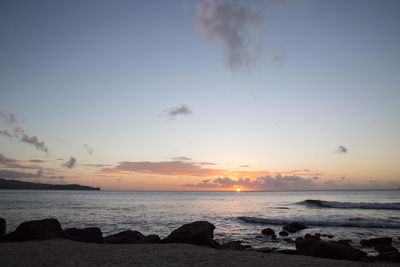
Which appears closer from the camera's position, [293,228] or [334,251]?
[334,251]

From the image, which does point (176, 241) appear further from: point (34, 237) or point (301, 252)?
point (34, 237)

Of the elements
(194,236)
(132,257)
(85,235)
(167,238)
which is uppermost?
(132,257)

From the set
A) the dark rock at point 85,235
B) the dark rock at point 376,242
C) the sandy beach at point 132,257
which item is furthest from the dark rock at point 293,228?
the dark rock at point 85,235

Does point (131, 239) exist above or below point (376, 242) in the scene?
above

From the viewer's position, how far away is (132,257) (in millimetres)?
11484

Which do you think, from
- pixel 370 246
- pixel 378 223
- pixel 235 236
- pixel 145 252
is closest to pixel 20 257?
pixel 145 252

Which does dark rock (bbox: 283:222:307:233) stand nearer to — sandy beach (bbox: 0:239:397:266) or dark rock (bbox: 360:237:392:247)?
dark rock (bbox: 360:237:392:247)

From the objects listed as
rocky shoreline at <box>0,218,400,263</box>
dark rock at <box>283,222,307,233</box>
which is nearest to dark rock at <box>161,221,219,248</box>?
rocky shoreline at <box>0,218,400,263</box>

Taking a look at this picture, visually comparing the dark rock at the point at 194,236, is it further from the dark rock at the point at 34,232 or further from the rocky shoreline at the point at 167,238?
the dark rock at the point at 34,232

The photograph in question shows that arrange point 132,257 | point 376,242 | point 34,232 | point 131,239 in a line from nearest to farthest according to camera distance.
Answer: point 132,257
point 131,239
point 34,232
point 376,242

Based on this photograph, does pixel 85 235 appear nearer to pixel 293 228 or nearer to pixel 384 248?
pixel 293 228

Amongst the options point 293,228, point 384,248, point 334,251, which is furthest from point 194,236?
point 293,228

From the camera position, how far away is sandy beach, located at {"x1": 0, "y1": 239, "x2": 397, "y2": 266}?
10.5 meters

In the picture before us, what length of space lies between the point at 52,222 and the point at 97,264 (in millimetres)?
11117
